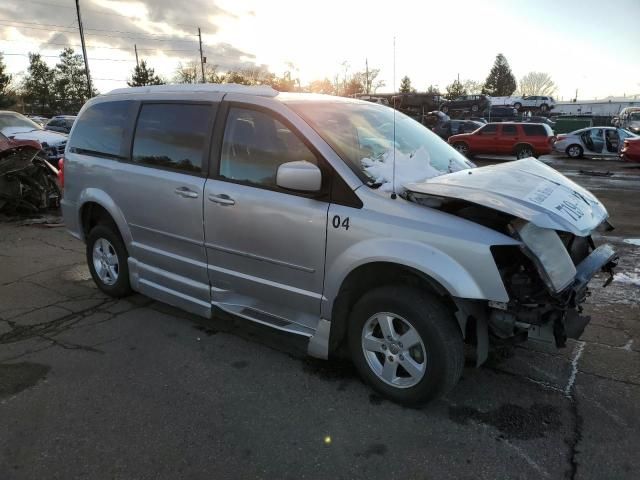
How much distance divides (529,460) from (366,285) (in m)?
1.30

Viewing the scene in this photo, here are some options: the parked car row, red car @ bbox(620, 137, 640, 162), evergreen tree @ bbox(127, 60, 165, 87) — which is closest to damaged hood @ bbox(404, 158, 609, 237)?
the parked car row

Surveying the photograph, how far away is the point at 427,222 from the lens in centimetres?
281

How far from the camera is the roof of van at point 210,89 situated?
144 inches

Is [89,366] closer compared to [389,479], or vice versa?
[389,479]

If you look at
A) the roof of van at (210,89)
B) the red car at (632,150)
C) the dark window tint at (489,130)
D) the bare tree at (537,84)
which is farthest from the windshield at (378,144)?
the bare tree at (537,84)

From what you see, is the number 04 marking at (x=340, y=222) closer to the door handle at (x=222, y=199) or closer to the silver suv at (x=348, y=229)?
the silver suv at (x=348, y=229)

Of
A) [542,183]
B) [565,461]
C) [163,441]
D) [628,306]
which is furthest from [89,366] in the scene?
[628,306]

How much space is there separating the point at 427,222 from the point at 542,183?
3.18 feet

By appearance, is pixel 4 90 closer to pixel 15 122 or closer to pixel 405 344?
pixel 15 122

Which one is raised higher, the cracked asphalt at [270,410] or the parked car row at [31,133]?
the parked car row at [31,133]

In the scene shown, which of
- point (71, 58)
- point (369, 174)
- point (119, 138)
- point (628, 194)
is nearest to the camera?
point (369, 174)

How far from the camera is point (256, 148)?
356 cm

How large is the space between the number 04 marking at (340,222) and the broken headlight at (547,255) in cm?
94

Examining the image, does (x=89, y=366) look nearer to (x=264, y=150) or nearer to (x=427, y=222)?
(x=264, y=150)
